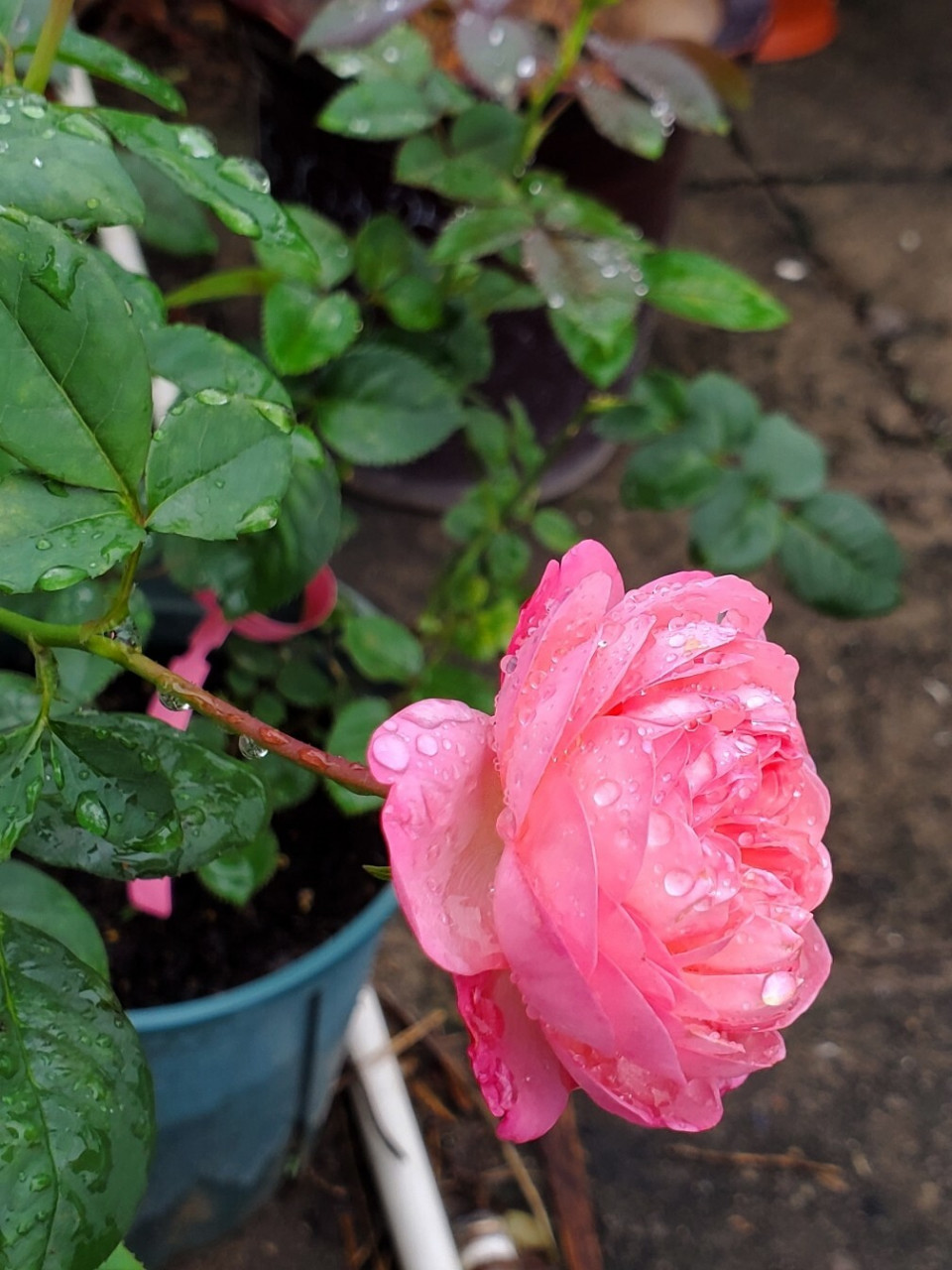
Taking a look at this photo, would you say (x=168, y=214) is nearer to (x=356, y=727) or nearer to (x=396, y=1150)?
(x=356, y=727)

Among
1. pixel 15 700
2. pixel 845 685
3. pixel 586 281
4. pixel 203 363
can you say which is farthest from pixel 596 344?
pixel 845 685

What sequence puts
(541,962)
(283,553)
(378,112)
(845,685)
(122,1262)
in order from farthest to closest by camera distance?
(845,685), (378,112), (283,553), (122,1262), (541,962)

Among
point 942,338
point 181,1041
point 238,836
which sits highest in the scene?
point 238,836

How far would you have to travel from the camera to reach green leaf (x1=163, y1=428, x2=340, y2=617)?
56 centimetres

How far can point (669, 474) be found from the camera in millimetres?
814

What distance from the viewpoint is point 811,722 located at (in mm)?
1422

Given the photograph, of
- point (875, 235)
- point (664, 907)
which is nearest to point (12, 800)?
point (664, 907)

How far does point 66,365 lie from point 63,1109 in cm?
21

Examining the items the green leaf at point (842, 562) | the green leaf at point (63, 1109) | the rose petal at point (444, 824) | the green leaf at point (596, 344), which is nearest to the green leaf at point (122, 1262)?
the green leaf at point (63, 1109)

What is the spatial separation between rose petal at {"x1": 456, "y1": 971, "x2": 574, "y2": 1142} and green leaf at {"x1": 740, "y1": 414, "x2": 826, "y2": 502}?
0.59 metres

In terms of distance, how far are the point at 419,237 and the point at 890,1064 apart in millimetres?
971

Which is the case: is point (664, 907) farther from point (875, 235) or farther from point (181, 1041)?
point (875, 235)

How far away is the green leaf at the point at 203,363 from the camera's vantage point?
1.44ft

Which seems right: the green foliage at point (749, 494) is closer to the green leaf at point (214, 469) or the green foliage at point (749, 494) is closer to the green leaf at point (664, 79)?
the green leaf at point (664, 79)
